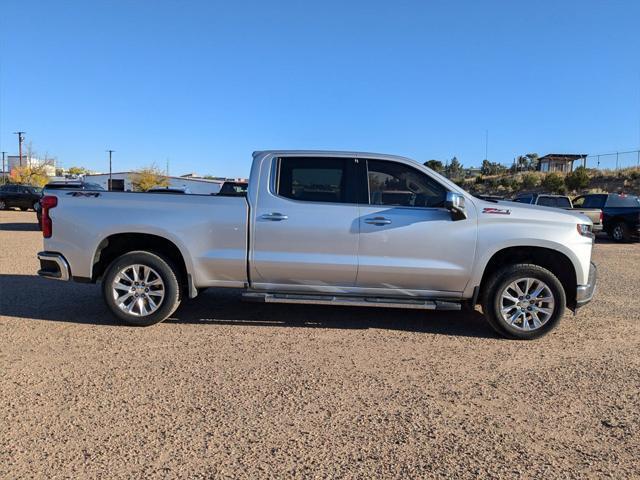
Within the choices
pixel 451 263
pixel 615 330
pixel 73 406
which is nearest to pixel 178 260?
pixel 73 406

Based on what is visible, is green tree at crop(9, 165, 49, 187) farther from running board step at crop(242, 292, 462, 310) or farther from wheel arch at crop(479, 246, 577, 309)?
wheel arch at crop(479, 246, 577, 309)

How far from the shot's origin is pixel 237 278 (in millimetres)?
5734

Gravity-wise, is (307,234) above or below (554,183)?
below

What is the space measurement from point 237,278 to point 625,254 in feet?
40.4

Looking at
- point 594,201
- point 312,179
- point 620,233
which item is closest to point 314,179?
point 312,179

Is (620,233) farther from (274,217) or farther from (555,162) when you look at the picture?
(555,162)

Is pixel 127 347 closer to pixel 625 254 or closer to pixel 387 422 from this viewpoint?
pixel 387 422

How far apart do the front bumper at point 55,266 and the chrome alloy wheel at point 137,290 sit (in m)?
0.60

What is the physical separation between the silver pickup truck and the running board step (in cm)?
2

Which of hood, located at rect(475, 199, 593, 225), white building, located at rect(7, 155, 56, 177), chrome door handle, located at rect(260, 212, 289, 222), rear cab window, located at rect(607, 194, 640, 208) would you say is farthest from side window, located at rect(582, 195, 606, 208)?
white building, located at rect(7, 155, 56, 177)

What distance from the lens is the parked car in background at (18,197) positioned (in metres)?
32.0

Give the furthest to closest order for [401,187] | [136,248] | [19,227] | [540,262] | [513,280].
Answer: [19,227], [136,248], [540,262], [401,187], [513,280]

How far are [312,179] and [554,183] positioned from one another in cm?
4164

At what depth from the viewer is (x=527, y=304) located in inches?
217
